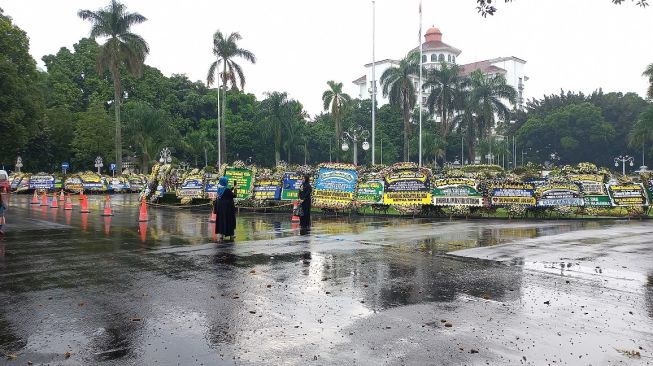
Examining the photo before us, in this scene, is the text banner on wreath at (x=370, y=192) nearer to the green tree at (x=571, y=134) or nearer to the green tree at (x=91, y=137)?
the green tree at (x=91, y=137)

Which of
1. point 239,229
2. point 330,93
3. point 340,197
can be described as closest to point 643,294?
point 239,229

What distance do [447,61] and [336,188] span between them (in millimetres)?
98520

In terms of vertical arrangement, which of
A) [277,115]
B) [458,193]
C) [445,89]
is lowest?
[458,193]

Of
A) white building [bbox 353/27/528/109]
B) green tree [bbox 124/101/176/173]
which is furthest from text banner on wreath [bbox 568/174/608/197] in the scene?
white building [bbox 353/27/528/109]

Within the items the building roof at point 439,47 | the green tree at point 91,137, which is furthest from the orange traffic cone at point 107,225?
the building roof at point 439,47

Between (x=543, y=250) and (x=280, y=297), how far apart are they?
22.4ft

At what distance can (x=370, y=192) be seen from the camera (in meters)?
20.4

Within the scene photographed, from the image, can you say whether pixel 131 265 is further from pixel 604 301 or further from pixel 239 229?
pixel 604 301

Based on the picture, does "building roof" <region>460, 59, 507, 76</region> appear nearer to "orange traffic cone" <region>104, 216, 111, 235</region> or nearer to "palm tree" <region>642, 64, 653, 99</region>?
"palm tree" <region>642, 64, 653, 99</region>

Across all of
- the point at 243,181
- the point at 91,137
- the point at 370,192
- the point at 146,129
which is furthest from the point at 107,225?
the point at 146,129

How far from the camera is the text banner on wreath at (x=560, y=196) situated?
1952 cm

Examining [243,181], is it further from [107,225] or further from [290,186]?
[107,225]

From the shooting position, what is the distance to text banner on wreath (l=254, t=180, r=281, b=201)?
2220cm

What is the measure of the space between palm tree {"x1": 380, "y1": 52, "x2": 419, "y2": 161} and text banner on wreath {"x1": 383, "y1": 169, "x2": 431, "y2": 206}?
125 ft
